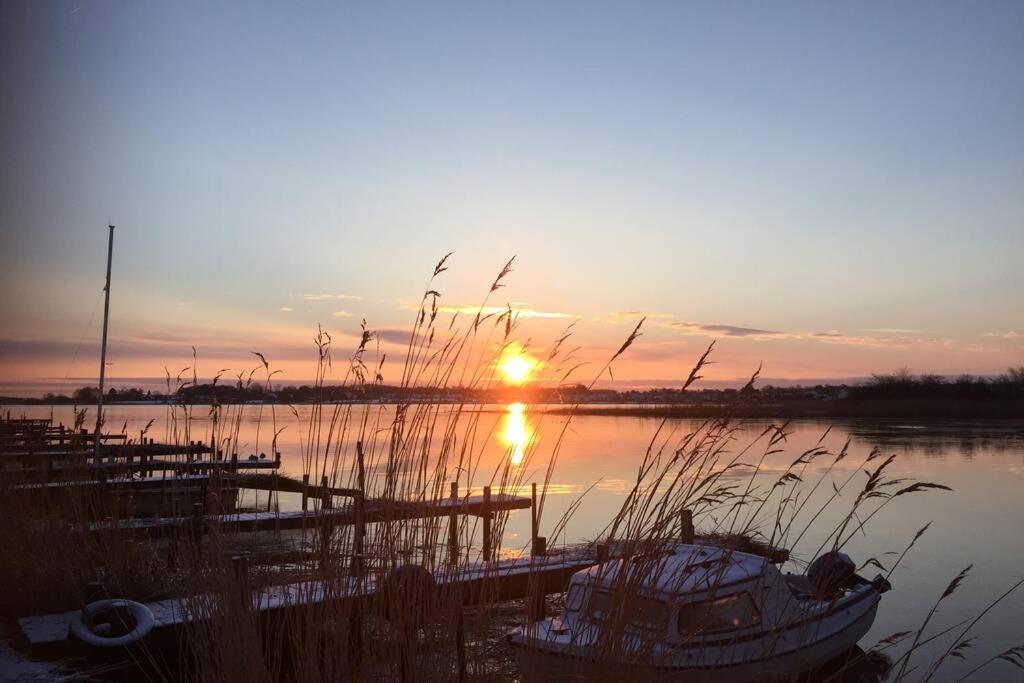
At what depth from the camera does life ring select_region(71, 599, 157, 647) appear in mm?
6125

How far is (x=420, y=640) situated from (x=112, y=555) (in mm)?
5625

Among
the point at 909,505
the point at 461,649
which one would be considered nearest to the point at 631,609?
the point at 461,649

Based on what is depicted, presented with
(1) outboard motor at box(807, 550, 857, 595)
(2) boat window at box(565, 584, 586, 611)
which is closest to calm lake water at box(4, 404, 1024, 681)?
(1) outboard motor at box(807, 550, 857, 595)


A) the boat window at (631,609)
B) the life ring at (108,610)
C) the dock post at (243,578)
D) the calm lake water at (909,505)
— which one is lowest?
the calm lake water at (909,505)

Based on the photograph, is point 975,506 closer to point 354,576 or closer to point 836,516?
point 836,516

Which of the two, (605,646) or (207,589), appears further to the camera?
(207,589)

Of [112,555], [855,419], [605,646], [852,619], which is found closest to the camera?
[605,646]

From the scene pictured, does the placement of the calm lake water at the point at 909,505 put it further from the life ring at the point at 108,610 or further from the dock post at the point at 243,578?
→ the life ring at the point at 108,610

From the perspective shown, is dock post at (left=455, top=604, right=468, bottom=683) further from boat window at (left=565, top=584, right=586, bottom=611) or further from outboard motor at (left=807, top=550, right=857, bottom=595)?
boat window at (left=565, top=584, right=586, bottom=611)

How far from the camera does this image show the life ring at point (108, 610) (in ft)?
20.1

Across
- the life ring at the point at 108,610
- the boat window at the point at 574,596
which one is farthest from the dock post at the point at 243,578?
the boat window at the point at 574,596

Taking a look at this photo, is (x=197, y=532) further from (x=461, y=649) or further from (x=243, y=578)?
(x=461, y=649)

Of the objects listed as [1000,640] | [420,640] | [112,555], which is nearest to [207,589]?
[420,640]

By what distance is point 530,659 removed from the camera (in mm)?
3369
